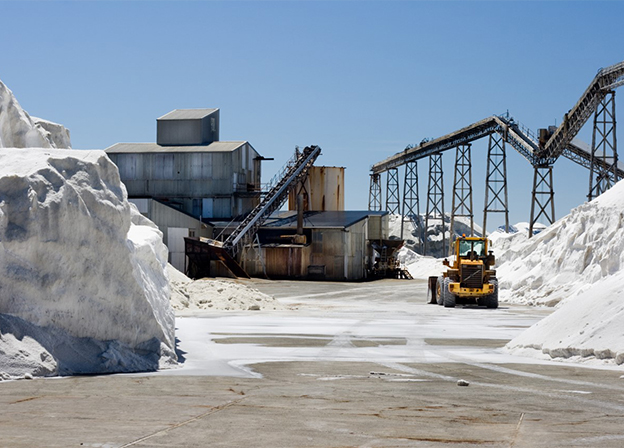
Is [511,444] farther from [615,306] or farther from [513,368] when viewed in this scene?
[615,306]

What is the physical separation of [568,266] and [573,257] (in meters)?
0.44

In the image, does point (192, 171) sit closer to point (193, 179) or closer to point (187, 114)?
point (193, 179)

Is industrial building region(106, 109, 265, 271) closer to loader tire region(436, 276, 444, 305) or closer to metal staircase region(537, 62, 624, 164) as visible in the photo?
metal staircase region(537, 62, 624, 164)

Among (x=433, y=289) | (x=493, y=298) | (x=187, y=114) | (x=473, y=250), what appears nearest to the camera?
(x=493, y=298)

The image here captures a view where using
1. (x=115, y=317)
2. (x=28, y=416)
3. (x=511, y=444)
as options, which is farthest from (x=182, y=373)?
(x=511, y=444)

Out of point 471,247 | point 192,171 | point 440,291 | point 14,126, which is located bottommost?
point 440,291

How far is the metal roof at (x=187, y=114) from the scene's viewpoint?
66.2 m

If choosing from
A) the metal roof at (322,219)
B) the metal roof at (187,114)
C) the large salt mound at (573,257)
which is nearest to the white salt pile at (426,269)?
the metal roof at (322,219)

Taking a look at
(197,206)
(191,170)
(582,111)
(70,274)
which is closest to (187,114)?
(191,170)

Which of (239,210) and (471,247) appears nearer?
(471,247)

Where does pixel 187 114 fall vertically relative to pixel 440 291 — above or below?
above

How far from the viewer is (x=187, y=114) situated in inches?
2640

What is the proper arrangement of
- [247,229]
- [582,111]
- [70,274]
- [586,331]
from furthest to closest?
[247,229] < [582,111] < [586,331] < [70,274]

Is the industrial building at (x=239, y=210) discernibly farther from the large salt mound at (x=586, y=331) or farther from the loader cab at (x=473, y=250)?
the large salt mound at (x=586, y=331)
